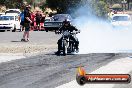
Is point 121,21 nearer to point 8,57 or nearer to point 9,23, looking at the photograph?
point 9,23

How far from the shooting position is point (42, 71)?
12953mm

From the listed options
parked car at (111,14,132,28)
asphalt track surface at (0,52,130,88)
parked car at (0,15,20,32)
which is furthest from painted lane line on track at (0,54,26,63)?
parked car at (0,15,20,32)

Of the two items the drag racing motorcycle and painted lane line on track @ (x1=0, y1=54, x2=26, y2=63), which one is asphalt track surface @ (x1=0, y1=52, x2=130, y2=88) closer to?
painted lane line on track @ (x1=0, y1=54, x2=26, y2=63)

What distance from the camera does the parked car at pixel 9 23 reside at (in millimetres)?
40800

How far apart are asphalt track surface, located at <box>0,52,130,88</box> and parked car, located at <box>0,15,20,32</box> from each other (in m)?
23.9

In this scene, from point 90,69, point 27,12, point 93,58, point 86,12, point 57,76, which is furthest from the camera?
point 86,12

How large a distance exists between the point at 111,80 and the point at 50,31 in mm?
36975

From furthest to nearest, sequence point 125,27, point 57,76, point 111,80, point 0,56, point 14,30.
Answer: point 14,30 < point 125,27 < point 0,56 < point 57,76 < point 111,80

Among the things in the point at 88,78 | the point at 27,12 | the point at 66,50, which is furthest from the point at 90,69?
the point at 27,12

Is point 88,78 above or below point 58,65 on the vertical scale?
above

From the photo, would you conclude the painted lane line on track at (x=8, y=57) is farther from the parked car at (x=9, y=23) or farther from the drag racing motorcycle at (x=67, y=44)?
the parked car at (x=9, y=23)

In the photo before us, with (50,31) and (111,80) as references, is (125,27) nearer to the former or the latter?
(50,31)

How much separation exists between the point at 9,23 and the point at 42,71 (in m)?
28.4

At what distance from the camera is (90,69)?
13.1 meters
